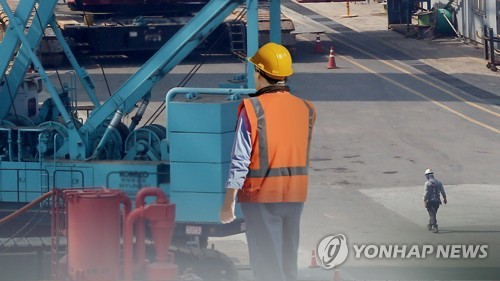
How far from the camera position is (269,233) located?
7.17 m

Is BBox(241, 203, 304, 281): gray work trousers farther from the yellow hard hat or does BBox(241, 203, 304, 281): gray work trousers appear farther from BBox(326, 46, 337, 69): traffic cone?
BBox(326, 46, 337, 69): traffic cone

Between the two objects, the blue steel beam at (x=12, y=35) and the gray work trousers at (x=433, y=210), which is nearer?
the blue steel beam at (x=12, y=35)

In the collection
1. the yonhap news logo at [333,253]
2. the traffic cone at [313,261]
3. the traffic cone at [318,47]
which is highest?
the traffic cone at [318,47]

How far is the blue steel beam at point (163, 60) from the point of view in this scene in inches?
556

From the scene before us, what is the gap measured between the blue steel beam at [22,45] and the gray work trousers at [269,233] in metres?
7.76

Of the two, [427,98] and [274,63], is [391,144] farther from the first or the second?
[274,63]

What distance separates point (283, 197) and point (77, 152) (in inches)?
291

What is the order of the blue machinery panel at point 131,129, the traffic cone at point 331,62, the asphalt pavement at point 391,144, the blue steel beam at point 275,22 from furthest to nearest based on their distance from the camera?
the traffic cone at point 331,62 → the asphalt pavement at point 391,144 → the blue steel beam at point 275,22 → the blue machinery panel at point 131,129

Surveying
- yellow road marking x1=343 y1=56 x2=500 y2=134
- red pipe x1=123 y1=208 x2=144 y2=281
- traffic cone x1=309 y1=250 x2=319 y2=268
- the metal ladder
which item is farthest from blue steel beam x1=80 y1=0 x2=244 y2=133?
yellow road marking x1=343 y1=56 x2=500 y2=134

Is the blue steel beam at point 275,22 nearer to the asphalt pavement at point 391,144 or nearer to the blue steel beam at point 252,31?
the blue steel beam at point 252,31

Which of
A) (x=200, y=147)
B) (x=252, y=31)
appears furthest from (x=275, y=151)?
(x=252, y=31)

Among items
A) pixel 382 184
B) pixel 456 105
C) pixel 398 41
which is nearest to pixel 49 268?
pixel 382 184

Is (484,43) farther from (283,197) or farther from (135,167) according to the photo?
(283,197)

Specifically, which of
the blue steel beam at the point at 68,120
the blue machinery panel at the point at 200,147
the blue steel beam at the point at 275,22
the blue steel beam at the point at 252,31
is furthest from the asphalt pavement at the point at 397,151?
the blue steel beam at the point at 275,22
